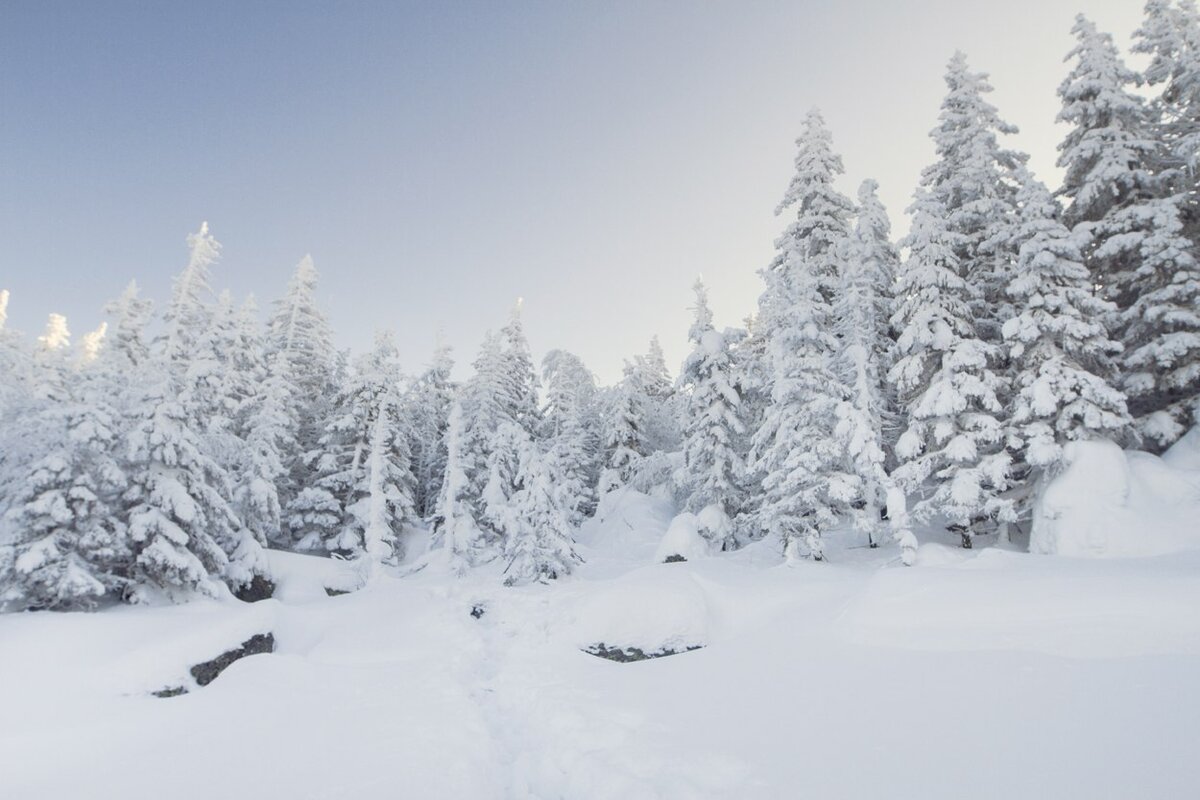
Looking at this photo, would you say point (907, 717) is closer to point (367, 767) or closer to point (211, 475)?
point (367, 767)

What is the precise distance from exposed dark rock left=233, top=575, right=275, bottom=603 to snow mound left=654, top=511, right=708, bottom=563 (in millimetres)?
15824

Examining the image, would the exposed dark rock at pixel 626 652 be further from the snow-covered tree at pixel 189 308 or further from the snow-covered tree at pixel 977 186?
the snow-covered tree at pixel 189 308

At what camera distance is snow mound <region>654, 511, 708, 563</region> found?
2197cm

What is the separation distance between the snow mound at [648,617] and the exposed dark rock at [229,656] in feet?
25.6

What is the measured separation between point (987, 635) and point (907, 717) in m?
2.37

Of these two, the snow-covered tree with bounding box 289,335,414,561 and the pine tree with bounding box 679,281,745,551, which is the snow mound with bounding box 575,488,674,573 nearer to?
the pine tree with bounding box 679,281,745,551

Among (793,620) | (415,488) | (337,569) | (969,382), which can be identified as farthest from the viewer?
(415,488)

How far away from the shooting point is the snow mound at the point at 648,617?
42.1ft

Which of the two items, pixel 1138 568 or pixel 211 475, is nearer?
pixel 1138 568

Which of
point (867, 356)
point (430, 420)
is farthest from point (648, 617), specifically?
point (430, 420)

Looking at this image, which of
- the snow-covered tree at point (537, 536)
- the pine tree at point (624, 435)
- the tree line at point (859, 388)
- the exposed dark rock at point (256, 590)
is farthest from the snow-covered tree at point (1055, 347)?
the exposed dark rock at point (256, 590)

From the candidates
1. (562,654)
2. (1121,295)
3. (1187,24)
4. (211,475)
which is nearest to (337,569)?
(211,475)

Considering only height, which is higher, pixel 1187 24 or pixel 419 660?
pixel 1187 24

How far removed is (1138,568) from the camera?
10.2 meters
